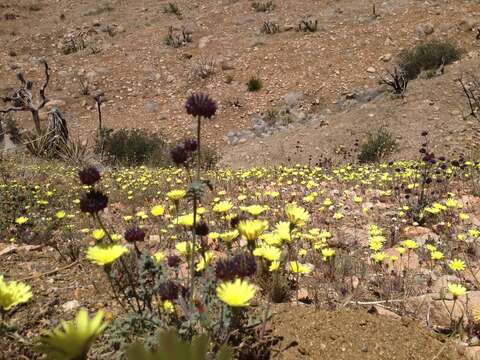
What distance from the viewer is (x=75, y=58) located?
1861 centimetres

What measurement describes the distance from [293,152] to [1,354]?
941cm

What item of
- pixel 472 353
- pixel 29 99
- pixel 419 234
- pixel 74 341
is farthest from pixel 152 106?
pixel 74 341

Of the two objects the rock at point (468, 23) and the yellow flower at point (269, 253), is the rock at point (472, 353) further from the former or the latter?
the rock at point (468, 23)

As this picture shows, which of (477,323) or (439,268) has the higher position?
(477,323)

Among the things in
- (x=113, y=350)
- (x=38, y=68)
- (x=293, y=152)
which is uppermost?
(x=113, y=350)

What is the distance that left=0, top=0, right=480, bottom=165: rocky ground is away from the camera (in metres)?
11.3

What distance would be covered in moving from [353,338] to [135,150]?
10.4 metres

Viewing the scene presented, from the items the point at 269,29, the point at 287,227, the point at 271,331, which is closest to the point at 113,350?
the point at 271,331

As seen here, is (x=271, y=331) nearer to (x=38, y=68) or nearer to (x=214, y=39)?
(x=214, y=39)

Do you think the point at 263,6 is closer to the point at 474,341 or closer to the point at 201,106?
the point at 201,106

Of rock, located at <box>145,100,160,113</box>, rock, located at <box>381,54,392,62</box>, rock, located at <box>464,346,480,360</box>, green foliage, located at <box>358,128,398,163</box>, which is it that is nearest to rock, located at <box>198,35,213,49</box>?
rock, located at <box>145,100,160,113</box>

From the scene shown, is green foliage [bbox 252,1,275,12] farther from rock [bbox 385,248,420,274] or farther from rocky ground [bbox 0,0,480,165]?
rock [bbox 385,248,420,274]

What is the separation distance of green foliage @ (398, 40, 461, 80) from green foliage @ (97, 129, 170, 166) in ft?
28.1

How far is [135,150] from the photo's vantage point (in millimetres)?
11344
